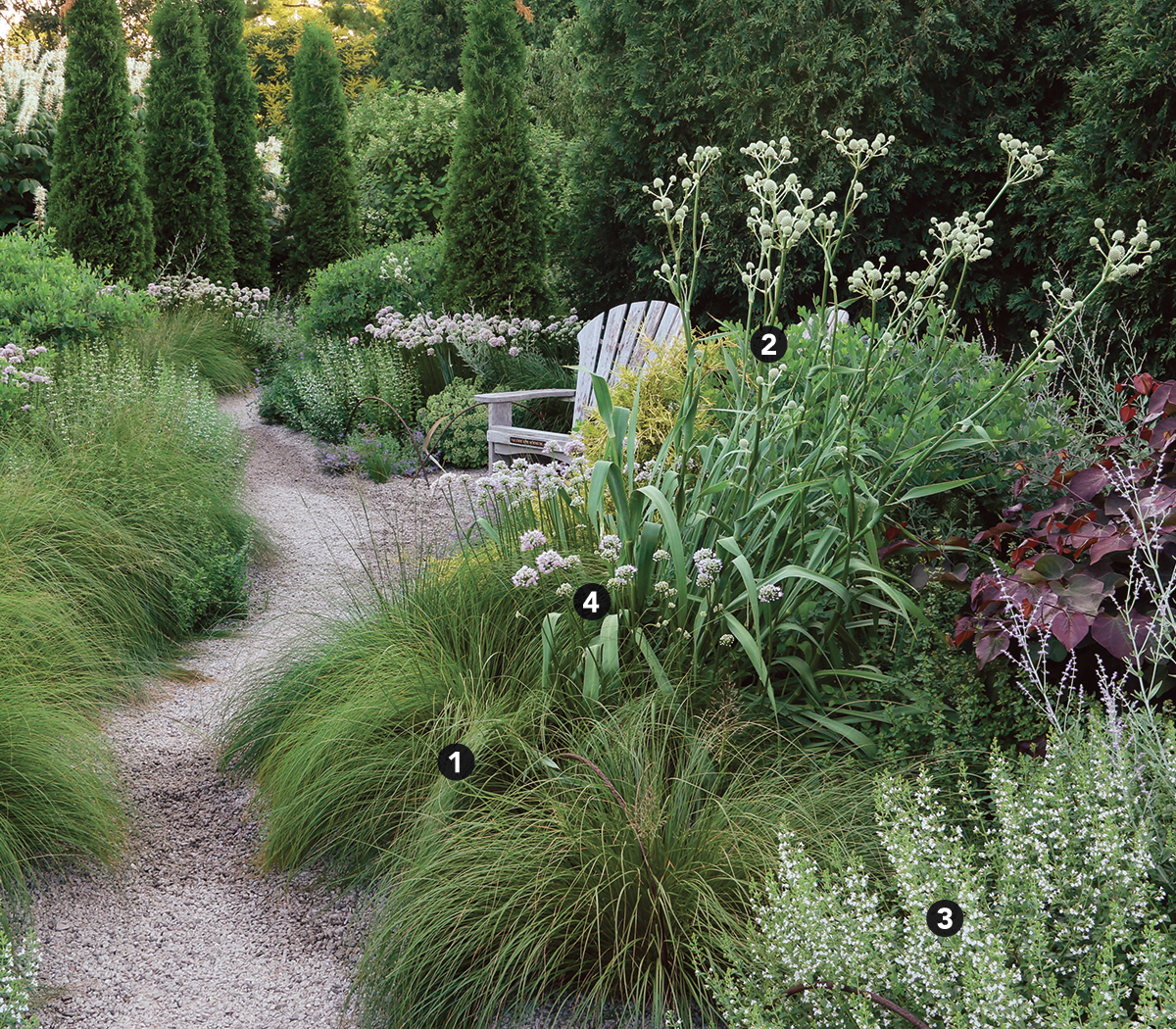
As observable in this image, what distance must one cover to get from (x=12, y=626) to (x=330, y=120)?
10960mm

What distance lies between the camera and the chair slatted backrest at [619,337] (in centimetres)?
546

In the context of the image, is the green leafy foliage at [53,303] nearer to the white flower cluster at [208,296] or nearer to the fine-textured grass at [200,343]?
the fine-textured grass at [200,343]

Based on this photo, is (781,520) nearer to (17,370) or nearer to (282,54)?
(17,370)

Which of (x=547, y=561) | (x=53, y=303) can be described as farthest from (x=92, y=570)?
(x=53, y=303)

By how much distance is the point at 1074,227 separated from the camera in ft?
16.0

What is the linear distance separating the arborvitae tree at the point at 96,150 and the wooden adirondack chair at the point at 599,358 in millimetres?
5528

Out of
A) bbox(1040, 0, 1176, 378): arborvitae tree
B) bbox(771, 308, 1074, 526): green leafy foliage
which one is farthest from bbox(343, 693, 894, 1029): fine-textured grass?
bbox(1040, 0, 1176, 378): arborvitae tree

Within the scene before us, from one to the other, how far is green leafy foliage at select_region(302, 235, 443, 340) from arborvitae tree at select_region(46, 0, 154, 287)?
7.36 feet

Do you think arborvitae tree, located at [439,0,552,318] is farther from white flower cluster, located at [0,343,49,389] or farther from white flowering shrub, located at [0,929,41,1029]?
white flowering shrub, located at [0,929,41,1029]

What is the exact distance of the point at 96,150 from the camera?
9656 mm

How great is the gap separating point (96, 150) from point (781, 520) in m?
9.36

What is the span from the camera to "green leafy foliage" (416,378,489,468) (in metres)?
7.08

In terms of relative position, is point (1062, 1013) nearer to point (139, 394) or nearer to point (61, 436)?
point (61, 436)

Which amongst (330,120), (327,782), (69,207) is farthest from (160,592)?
(330,120)
